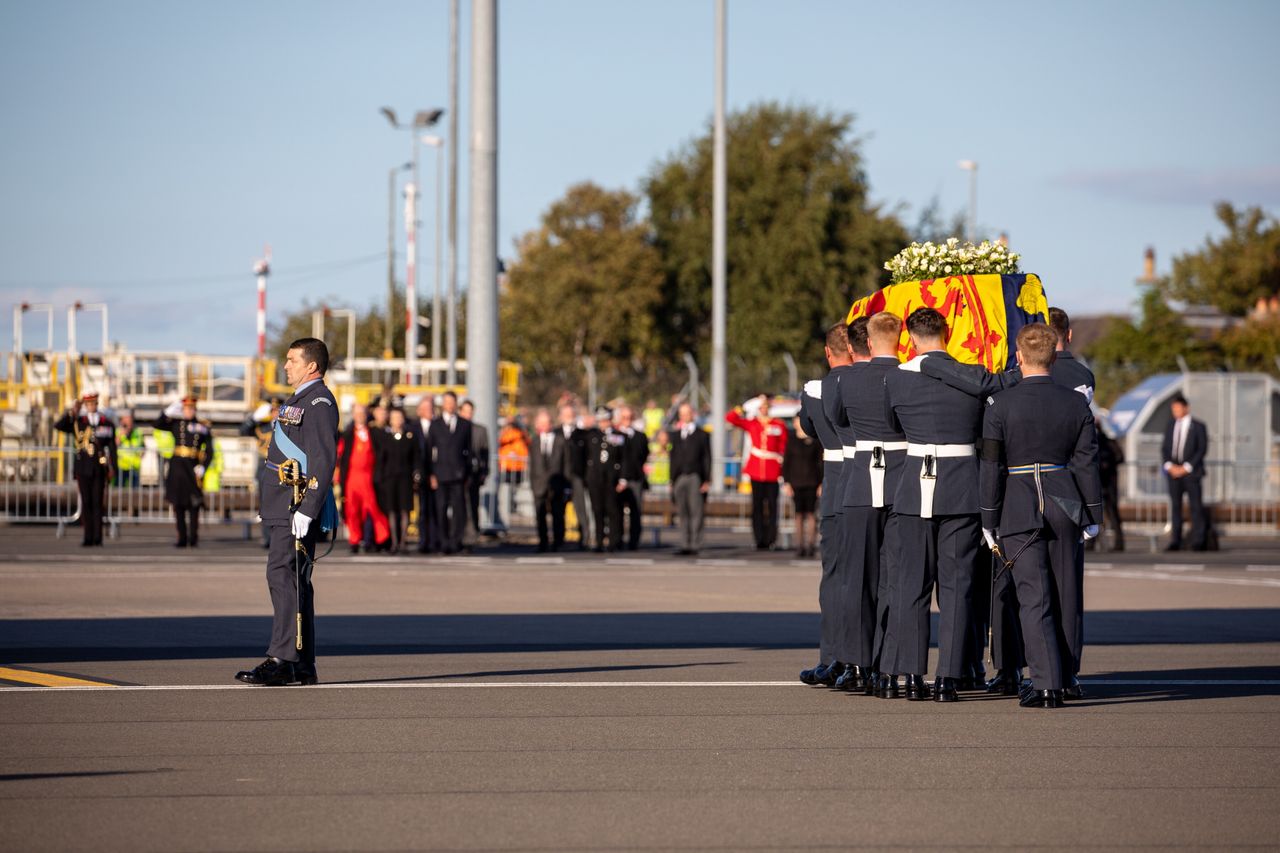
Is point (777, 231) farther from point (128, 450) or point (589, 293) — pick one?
point (128, 450)

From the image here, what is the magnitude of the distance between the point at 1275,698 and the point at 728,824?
187 inches

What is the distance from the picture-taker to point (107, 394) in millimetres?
35469

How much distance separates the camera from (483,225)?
25672mm

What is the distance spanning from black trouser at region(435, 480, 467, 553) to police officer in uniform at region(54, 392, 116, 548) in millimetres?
4283

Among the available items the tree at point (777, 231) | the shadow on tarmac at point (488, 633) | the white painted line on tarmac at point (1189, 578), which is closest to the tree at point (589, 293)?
the tree at point (777, 231)

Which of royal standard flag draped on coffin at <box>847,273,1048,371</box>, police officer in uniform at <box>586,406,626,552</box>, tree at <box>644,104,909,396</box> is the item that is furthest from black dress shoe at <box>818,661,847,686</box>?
tree at <box>644,104,909,396</box>

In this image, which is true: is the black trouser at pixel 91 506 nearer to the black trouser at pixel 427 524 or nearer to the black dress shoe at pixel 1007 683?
the black trouser at pixel 427 524

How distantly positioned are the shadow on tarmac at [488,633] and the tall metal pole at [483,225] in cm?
1067

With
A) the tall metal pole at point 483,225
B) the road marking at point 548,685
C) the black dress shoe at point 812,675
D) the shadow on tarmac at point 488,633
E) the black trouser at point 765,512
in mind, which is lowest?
the shadow on tarmac at point 488,633

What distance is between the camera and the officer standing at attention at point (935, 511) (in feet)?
32.6

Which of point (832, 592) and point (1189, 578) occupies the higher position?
point (832, 592)

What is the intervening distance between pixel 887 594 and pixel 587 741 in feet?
8.06

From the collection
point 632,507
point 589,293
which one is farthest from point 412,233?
point 632,507

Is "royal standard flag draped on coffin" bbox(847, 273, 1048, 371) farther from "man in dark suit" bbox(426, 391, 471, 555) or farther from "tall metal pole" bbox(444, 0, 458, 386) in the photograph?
"tall metal pole" bbox(444, 0, 458, 386)
